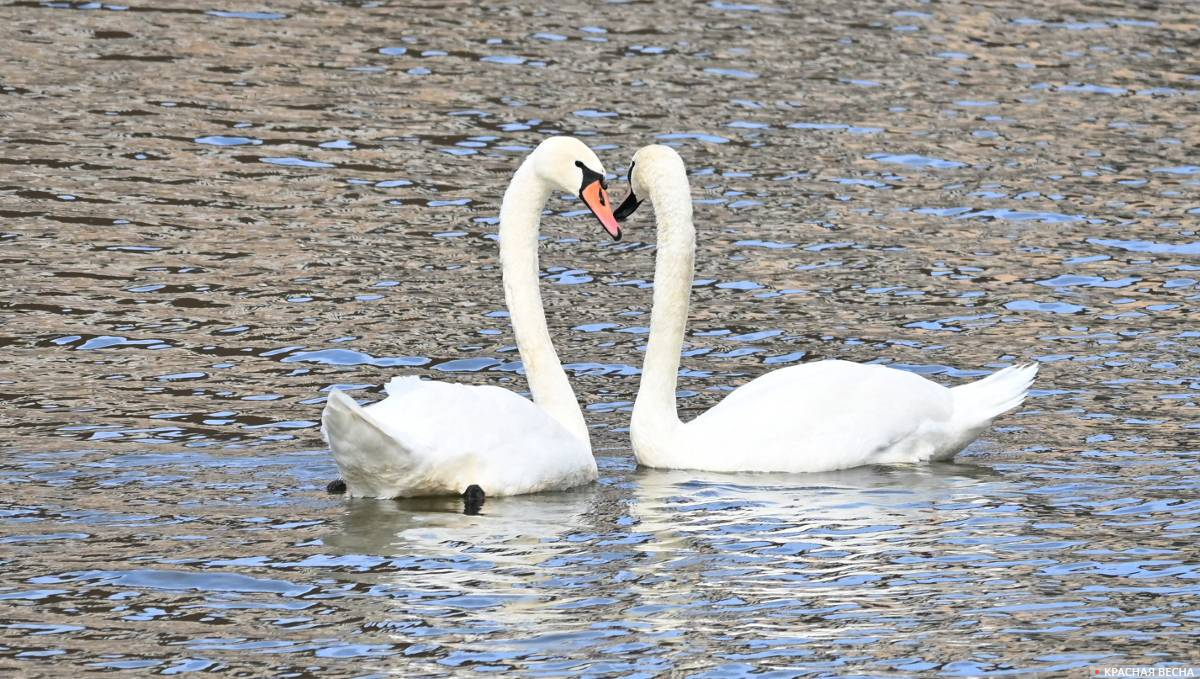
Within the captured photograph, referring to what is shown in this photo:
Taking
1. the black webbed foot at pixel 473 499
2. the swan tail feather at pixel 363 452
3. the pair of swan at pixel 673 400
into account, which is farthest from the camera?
the pair of swan at pixel 673 400

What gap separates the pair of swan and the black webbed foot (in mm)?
120

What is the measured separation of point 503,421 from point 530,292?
3.85 ft

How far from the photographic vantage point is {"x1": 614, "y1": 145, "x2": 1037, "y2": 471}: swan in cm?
1022

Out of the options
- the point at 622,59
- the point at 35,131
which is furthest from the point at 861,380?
the point at 622,59

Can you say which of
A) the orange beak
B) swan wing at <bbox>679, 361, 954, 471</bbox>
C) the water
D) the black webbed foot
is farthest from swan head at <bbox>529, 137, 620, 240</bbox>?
the black webbed foot

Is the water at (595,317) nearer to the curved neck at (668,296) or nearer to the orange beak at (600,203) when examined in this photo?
the curved neck at (668,296)

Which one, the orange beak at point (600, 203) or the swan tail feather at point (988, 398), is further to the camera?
the swan tail feather at point (988, 398)

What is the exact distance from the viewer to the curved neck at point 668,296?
10.5 meters

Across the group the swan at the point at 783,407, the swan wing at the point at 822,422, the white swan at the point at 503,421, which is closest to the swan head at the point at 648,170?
the swan at the point at 783,407

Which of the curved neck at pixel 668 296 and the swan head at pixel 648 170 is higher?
the swan head at pixel 648 170

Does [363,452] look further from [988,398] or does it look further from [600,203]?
[988,398]

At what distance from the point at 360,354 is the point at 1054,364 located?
13.2 ft

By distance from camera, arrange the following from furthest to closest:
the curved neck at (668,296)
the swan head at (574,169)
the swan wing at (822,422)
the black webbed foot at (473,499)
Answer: the curved neck at (668,296) → the swan head at (574,169) → the swan wing at (822,422) → the black webbed foot at (473,499)

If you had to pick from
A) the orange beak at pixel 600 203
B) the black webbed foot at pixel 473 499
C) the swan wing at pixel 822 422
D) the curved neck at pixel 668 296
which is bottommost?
the black webbed foot at pixel 473 499
